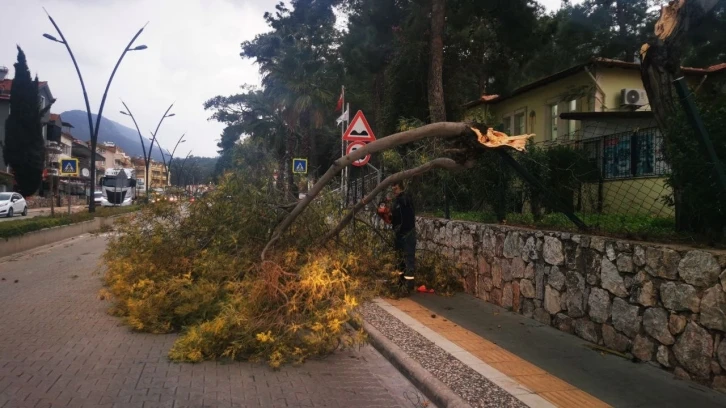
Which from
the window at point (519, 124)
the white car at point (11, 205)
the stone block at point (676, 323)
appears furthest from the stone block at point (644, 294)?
the white car at point (11, 205)

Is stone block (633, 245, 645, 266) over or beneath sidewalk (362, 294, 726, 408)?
over

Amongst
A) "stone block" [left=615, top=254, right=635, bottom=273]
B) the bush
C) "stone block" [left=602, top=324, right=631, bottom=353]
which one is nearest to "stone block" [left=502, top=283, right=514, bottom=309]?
"stone block" [left=602, top=324, right=631, bottom=353]

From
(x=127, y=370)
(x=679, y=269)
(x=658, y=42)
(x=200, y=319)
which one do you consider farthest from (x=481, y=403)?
(x=658, y=42)

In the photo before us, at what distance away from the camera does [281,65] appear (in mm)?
32000

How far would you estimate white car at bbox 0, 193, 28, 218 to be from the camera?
3206 cm

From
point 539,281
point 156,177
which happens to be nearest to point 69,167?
point 539,281

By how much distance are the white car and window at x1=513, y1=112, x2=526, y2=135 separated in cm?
2790

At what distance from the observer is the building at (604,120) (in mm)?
6469

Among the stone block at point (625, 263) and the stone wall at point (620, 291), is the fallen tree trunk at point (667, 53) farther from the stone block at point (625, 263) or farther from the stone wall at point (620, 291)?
the stone wall at point (620, 291)

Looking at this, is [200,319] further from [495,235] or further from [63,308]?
[495,235]

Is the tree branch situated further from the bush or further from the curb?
the bush

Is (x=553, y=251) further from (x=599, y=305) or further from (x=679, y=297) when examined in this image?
(x=679, y=297)

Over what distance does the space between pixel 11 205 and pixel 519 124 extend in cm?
2860

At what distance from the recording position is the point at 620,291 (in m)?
5.83
